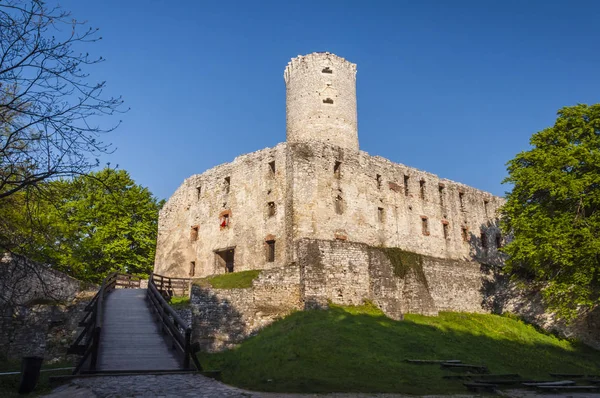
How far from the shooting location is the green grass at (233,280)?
2378 centimetres

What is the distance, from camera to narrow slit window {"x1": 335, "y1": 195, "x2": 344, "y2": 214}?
29.5m

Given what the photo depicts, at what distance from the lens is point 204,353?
71.2 feet

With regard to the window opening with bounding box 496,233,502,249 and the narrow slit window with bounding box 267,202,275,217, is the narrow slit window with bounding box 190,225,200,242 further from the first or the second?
the window opening with bounding box 496,233,502,249

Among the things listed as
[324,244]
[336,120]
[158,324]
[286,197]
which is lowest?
[158,324]

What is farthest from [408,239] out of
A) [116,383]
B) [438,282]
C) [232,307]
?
[116,383]

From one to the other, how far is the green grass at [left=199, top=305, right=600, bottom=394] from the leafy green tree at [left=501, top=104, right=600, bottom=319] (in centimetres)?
293

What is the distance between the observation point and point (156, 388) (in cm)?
857

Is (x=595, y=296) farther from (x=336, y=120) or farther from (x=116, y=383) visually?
(x=116, y=383)

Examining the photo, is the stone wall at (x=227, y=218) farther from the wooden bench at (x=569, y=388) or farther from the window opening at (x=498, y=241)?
the window opening at (x=498, y=241)

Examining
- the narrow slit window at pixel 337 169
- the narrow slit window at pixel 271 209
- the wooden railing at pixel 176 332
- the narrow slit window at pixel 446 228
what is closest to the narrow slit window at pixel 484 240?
the narrow slit window at pixel 446 228

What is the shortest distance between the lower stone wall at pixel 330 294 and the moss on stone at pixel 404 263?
0.30 ft

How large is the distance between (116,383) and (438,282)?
910 inches

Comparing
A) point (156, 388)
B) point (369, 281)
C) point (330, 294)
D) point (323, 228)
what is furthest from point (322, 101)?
point (156, 388)

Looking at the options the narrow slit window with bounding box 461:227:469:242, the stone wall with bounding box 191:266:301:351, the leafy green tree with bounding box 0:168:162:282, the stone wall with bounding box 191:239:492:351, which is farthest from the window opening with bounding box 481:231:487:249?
the leafy green tree with bounding box 0:168:162:282
